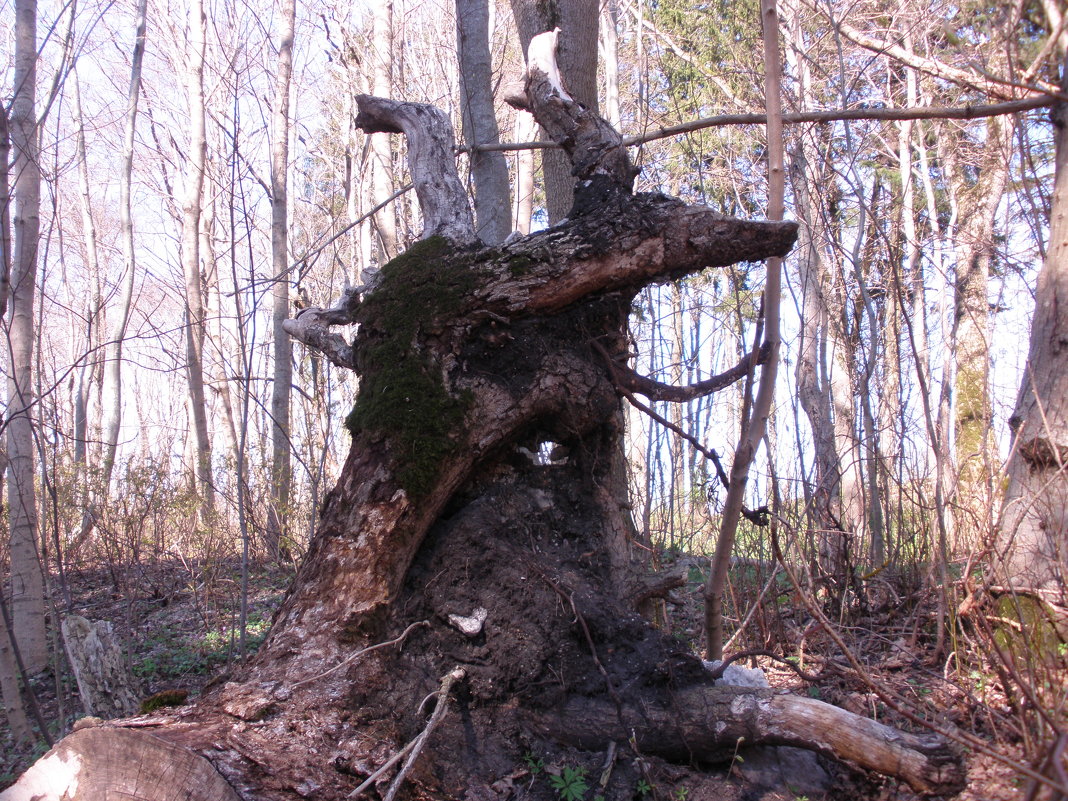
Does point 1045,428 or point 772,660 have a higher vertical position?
point 1045,428

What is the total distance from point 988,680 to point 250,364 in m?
3.67

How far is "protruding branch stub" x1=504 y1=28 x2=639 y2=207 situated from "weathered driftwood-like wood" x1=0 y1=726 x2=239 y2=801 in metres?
2.32

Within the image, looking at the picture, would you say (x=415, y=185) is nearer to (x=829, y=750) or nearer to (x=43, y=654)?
(x=829, y=750)

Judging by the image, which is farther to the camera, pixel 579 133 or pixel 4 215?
pixel 4 215

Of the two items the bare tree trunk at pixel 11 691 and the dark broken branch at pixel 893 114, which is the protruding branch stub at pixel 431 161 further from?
the bare tree trunk at pixel 11 691

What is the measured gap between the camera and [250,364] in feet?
12.1

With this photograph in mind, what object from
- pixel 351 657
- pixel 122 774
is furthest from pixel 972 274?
pixel 122 774

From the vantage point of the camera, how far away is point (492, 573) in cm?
252

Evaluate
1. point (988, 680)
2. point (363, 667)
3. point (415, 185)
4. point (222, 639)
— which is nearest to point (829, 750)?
point (988, 680)

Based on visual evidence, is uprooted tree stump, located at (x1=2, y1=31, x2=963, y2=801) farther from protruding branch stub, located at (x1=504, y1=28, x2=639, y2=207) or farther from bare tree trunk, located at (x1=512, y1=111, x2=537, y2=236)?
bare tree trunk, located at (x1=512, y1=111, x2=537, y2=236)

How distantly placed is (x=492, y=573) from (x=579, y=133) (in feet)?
6.00

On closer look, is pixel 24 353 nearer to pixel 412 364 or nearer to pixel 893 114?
pixel 412 364

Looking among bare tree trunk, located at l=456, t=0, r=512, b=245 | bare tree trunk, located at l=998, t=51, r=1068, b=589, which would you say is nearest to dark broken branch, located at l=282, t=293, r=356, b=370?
bare tree trunk, located at l=456, t=0, r=512, b=245

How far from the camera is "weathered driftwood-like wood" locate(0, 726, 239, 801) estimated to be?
1.84 m
